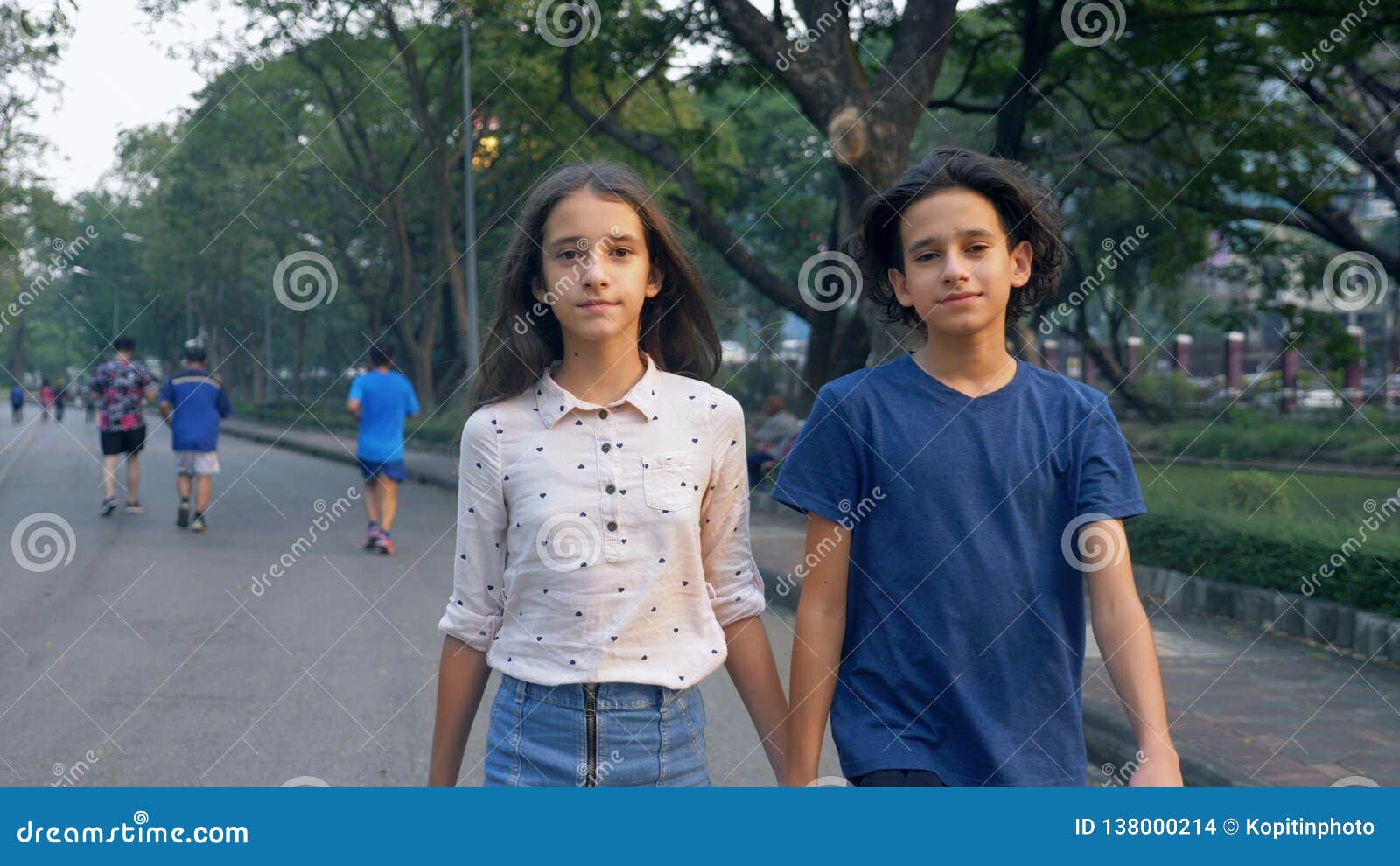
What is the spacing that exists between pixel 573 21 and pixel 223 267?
3291cm

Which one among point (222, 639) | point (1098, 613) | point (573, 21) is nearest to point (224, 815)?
point (1098, 613)

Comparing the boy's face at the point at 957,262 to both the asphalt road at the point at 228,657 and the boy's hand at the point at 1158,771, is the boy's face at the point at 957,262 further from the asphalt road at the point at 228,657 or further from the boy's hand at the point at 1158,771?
the asphalt road at the point at 228,657

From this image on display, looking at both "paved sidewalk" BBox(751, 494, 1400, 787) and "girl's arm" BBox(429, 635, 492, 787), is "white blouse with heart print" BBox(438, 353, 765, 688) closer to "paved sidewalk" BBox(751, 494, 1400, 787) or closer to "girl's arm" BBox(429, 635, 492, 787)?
"girl's arm" BBox(429, 635, 492, 787)

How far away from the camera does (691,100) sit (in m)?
29.4

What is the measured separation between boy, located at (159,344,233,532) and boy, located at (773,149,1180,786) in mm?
11568

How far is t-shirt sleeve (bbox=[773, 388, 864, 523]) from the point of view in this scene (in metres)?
2.31

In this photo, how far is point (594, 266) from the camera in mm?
2371

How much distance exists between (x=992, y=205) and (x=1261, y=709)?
14.4 ft

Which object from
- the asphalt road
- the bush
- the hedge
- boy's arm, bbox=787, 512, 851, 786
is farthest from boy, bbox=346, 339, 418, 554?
boy's arm, bbox=787, 512, 851, 786

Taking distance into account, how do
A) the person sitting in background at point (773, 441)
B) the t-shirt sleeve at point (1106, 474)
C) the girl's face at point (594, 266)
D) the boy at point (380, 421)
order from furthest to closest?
the person sitting in background at point (773, 441) → the boy at point (380, 421) → the girl's face at point (594, 266) → the t-shirt sleeve at point (1106, 474)

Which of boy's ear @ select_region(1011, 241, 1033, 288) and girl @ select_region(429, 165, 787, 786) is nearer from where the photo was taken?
girl @ select_region(429, 165, 787, 786)

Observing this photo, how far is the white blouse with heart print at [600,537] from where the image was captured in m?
2.30

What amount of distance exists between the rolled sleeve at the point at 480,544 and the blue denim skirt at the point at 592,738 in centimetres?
14

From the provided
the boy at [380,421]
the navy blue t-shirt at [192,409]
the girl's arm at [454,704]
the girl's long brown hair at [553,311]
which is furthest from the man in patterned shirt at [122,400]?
the girl's arm at [454,704]
